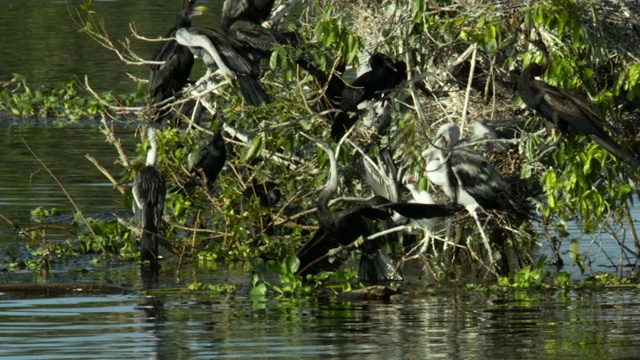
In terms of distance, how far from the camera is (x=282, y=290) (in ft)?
31.0

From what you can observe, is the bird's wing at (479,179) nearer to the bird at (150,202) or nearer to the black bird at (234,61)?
the black bird at (234,61)

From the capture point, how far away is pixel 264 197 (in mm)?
10727

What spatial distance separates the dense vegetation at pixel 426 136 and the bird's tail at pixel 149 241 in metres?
0.21

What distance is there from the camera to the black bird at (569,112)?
28.2 feet

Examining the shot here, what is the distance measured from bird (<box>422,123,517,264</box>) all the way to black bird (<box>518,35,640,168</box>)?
58cm

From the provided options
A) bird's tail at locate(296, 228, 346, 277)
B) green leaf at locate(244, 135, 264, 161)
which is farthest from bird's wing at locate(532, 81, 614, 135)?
green leaf at locate(244, 135, 264, 161)

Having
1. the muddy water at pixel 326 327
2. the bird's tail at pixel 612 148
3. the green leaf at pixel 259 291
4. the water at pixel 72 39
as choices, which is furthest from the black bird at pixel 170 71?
the water at pixel 72 39

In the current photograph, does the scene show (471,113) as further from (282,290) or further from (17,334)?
(17,334)

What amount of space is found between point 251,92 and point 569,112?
222 cm

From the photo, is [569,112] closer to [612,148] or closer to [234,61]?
[612,148]

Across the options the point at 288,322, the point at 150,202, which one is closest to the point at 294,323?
the point at 288,322

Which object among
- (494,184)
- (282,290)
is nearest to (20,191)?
(282,290)

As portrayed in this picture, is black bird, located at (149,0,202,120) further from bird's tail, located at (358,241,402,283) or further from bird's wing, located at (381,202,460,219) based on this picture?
bird's wing, located at (381,202,460,219)

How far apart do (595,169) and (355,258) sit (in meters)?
2.57
